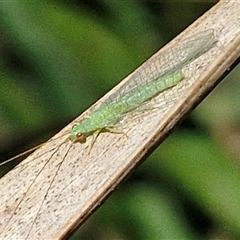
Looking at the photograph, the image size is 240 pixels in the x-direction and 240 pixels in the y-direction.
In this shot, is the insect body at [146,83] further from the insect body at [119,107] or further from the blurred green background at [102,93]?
the blurred green background at [102,93]

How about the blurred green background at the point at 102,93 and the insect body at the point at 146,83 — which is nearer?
the insect body at the point at 146,83

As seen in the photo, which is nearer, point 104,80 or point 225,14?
point 225,14

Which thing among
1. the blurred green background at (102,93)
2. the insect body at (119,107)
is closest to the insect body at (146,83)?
the insect body at (119,107)

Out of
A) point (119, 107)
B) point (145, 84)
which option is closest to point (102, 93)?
point (119, 107)

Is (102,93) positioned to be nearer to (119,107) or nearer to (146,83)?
(119,107)

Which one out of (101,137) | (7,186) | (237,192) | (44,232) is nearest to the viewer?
(44,232)

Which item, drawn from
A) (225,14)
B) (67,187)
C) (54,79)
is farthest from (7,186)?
(54,79)

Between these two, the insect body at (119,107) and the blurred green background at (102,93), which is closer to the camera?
the insect body at (119,107)

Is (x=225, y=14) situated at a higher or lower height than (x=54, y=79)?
lower

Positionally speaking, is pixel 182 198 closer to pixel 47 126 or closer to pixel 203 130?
pixel 203 130
